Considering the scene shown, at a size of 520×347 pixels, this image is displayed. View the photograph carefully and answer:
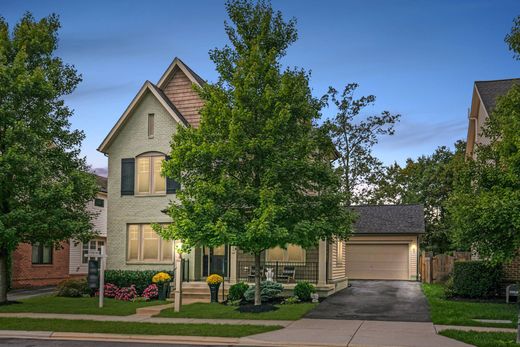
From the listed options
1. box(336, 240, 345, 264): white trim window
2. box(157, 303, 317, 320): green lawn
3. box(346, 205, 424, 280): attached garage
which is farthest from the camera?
box(346, 205, 424, 280): attached garage

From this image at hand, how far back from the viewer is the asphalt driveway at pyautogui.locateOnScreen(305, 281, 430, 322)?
18.5m

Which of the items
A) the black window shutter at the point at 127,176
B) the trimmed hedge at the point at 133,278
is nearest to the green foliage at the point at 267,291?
the trimmed hedge at the point at 133,278

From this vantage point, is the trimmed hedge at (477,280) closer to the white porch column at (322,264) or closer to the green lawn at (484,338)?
the white porch column at (322,264)

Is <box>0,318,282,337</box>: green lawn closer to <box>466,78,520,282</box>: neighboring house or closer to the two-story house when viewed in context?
the two-story house

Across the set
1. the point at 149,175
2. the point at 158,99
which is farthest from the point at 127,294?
the point at 158,99

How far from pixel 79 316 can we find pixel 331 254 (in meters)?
12.2

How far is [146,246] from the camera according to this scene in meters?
27.2

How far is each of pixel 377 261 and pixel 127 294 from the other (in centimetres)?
1927

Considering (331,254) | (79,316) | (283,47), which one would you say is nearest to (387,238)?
(331,254)

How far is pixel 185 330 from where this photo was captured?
15.4 metres

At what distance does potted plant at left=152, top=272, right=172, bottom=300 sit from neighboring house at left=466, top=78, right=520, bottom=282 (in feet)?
43.7

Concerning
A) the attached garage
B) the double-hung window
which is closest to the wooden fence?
the attached garage

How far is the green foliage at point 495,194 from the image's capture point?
14734 mm

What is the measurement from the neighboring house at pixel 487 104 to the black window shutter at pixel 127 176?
1510 cm
